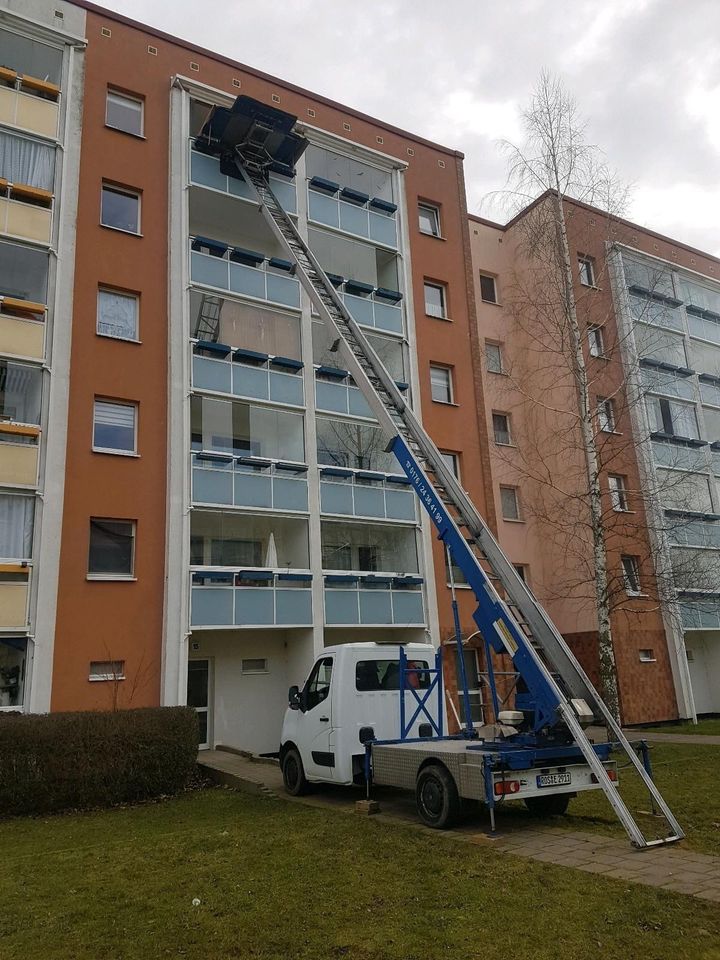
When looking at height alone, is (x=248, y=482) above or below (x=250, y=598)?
above

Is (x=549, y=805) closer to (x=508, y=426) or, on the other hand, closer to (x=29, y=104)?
(x=508, y=426)

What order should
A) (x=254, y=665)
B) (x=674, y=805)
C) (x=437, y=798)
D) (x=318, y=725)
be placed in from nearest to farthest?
1. (x=437, y=798)
2. (x=674, y=805)
3. (x=318, y=725)
4. (x=254, y=665)

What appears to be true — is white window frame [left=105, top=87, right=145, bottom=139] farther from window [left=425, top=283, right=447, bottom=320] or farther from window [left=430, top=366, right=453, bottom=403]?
window [left=430, top=366, right=453, bottom=403]

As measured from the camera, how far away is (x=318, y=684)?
11.7 meters

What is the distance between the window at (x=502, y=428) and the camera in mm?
26625

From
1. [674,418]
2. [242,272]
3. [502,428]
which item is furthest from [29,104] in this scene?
[674,418]

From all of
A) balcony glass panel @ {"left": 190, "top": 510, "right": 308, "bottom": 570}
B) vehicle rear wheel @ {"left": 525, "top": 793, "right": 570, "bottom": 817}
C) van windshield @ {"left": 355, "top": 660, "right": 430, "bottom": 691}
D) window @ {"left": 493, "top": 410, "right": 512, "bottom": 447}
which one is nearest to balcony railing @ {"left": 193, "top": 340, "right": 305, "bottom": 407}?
balcony glass panel @ {"left": 190, "top": 510, "right": 308, "bottom": 570}

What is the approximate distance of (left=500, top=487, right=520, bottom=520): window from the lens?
25.8 metres

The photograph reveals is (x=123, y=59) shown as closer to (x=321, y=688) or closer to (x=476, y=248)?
(x=476, y=248)

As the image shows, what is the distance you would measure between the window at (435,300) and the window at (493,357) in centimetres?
290

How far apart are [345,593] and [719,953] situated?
15.3 metres

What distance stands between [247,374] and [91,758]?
10.8m

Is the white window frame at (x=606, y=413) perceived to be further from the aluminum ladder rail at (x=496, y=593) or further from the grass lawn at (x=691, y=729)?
the grass lawn at (x=691, y=729)

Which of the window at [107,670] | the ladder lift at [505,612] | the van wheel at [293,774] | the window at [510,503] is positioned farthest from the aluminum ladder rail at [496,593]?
the window at [510,503]
